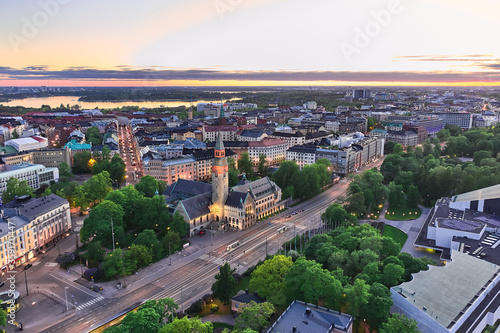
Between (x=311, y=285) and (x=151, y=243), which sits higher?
(x=311, y=285)

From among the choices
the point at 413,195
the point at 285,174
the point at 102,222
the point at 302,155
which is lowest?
the point at 413,195

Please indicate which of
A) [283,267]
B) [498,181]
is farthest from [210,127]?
[283,267]

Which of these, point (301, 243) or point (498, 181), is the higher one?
point (498, 181)

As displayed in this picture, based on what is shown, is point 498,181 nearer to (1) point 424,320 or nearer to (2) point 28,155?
(1) point 424,320

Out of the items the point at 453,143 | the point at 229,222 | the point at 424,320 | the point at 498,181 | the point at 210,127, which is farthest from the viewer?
the point at 210,127

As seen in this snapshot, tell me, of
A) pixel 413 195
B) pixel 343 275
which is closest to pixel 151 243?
pixel 343 275

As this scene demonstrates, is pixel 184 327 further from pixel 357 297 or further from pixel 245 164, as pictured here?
pixel 245 164

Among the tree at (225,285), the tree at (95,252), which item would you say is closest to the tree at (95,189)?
the tree at (95,252)
